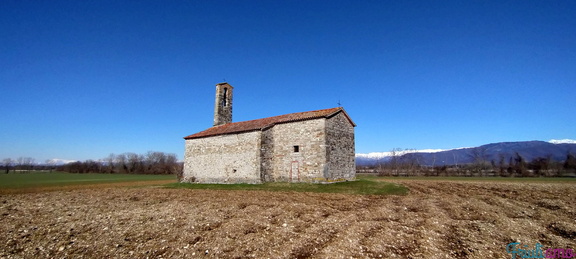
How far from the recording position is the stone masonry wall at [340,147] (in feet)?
79.2

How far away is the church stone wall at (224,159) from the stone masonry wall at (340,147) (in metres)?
7.01

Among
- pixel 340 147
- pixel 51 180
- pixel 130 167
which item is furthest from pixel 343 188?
pixel 130 167

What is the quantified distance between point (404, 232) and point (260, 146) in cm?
1887

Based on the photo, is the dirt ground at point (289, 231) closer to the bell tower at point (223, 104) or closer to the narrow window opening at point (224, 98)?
the bell tower at point (223, 104)

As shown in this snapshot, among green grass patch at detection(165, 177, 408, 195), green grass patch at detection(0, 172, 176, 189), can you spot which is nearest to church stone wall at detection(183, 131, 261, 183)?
green grass patch at detection(165, 177, 408, 195)

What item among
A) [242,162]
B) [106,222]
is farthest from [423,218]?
[242,162]

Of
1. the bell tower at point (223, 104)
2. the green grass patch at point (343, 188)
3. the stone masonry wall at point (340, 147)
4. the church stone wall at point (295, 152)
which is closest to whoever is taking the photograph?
the green grass patch at point (343, 188)

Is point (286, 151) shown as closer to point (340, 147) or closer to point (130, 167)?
point (340, 147)

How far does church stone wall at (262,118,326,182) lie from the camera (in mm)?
23688

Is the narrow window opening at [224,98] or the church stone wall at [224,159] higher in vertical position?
the narrow window opening at [224,98]

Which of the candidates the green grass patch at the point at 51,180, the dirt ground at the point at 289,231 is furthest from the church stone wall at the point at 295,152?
the green grass patch at the point at 51,180

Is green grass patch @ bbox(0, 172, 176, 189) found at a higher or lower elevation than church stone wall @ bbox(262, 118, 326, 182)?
lower

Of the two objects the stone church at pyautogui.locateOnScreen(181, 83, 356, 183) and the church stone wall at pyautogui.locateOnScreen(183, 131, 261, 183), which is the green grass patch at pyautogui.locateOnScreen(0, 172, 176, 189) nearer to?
the church stone wall at pyautogui.locateOnScreen(183, 131, 261, 183)

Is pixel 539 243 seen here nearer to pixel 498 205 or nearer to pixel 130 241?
pixel 498 205
